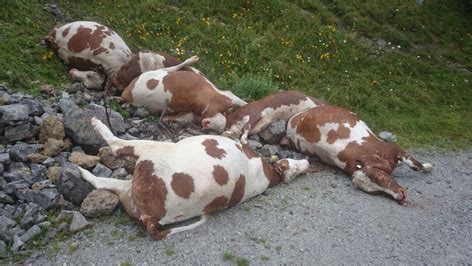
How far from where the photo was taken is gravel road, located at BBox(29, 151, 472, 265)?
185 inches

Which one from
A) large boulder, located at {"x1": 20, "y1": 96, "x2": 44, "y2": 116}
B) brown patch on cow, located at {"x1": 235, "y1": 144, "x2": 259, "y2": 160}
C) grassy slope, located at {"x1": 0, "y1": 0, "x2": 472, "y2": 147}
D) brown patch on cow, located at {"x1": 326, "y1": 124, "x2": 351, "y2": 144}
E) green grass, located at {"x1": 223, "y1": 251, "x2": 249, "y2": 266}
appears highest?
brown patch on cow, located at {"x1": 235, "y1": 144, "x2": 259, "y2": 160}

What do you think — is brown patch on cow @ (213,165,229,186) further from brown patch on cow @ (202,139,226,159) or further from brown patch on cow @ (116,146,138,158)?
brown patch on cow @ (116,146,138,158)

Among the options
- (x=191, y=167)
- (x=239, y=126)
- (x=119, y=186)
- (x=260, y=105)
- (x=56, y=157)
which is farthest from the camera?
(x=260, y=105)

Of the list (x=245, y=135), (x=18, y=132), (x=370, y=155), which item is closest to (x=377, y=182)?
(x=370, y=155)

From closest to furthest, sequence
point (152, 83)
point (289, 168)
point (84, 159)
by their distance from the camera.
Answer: point (84, 159), point (289, 168), point (152, 83)

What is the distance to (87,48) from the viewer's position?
26.7 ft

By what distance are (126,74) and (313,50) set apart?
4.91m

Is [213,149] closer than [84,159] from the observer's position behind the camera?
Yes

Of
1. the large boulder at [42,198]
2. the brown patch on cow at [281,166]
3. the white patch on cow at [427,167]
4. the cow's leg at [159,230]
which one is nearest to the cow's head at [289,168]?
the brown patch on cow at [281,166]

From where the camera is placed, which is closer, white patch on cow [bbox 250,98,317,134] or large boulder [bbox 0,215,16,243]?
large boulder [bbox 0,215,16,243]

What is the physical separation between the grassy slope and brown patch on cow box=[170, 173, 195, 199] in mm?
3522

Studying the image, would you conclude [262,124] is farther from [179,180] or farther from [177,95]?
[179,180]

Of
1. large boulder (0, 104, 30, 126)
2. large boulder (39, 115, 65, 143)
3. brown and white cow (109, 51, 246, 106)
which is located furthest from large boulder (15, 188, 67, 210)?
brown and white cow (109, 51, 246, 106)

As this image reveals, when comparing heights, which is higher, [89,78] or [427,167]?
[89,78]
